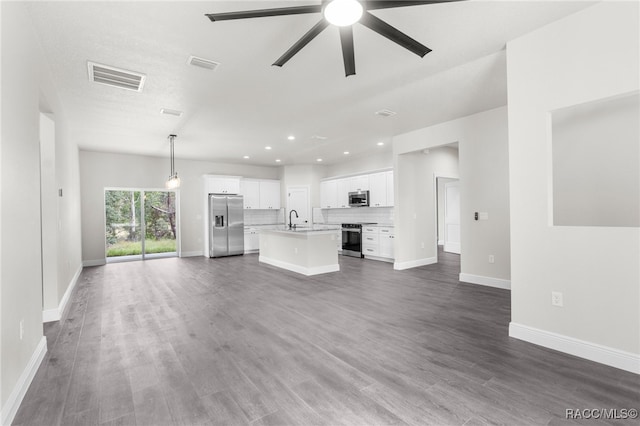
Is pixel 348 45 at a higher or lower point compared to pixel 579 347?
higher

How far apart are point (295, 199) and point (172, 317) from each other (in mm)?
6570

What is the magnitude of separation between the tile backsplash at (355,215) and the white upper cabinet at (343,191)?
354 millimetres

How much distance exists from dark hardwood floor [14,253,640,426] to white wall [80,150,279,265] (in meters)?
3.88

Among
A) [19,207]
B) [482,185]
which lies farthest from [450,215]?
[19,207]

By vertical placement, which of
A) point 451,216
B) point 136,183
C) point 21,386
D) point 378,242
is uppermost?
point 136,183

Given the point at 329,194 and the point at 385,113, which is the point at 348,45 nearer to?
the point at 385,113

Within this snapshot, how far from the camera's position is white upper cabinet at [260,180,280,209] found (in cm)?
969

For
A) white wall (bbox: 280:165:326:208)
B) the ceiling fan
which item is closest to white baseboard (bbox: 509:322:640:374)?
the ceiling fan

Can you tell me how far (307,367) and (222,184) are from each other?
7236 mm

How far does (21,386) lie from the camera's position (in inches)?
77.5

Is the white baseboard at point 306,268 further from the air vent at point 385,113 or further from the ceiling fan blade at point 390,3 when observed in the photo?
the ceiling fan blade at point 390,3

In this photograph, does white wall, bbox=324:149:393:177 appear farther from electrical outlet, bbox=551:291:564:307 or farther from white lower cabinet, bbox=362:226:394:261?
electrical outlet, bbox=551:291:564:307

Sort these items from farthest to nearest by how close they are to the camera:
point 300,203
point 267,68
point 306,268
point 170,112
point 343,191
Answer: point 300,203, point 343,191, point 306,268, point 170,112, point 267,68

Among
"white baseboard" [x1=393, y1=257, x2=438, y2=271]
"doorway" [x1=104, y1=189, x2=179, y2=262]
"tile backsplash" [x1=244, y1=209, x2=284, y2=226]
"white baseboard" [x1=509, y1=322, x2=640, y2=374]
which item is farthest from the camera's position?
"tile backsplash" [x1=244, y1=209, x2=284, y2=226]
